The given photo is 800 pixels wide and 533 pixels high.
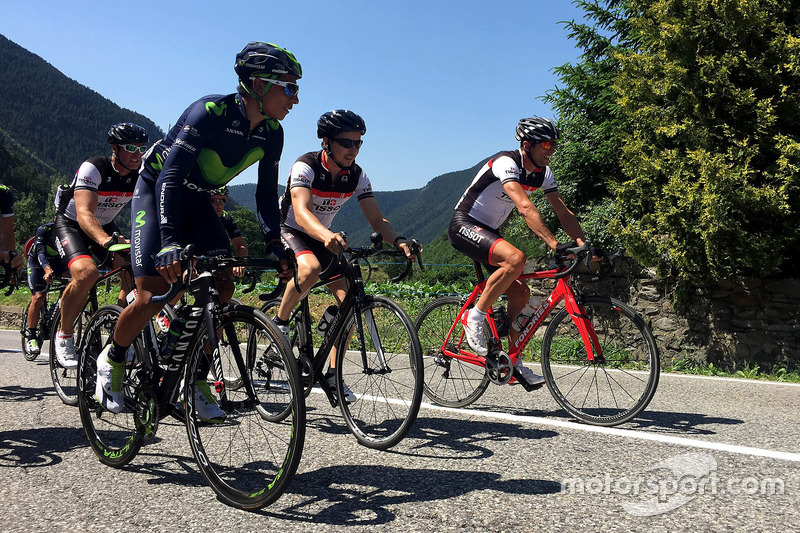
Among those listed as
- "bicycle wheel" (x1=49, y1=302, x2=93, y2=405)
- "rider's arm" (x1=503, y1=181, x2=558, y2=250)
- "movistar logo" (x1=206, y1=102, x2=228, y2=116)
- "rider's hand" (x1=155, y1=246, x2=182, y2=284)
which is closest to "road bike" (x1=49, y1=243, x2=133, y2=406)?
"bicycle wheel" (x1=49, y1=302, x2=93, y2=405)

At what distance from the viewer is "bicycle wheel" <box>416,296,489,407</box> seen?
553cm

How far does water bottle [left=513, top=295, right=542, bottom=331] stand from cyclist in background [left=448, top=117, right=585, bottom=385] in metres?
0.04

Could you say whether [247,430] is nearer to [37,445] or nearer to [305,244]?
[37,445]

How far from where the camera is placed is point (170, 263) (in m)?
3.11

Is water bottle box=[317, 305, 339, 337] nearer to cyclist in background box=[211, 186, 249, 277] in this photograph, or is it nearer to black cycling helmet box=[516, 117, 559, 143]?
cyclist in background box=[211, 186, 249, 277]

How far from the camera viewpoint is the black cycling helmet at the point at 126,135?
6238 mm

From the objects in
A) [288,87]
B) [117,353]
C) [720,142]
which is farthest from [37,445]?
[720,142]

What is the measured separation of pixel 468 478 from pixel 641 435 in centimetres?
152

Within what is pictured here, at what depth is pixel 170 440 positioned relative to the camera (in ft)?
14.2

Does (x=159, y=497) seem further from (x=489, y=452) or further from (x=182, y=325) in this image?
(x=489, y=452)

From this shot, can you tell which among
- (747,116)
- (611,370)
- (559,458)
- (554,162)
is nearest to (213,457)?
(559,458)

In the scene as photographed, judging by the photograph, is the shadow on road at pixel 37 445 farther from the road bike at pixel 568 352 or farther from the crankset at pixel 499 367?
the crankset at pixel 499 367

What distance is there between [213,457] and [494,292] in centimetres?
269

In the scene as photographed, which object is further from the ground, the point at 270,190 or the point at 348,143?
the point at 348,143
